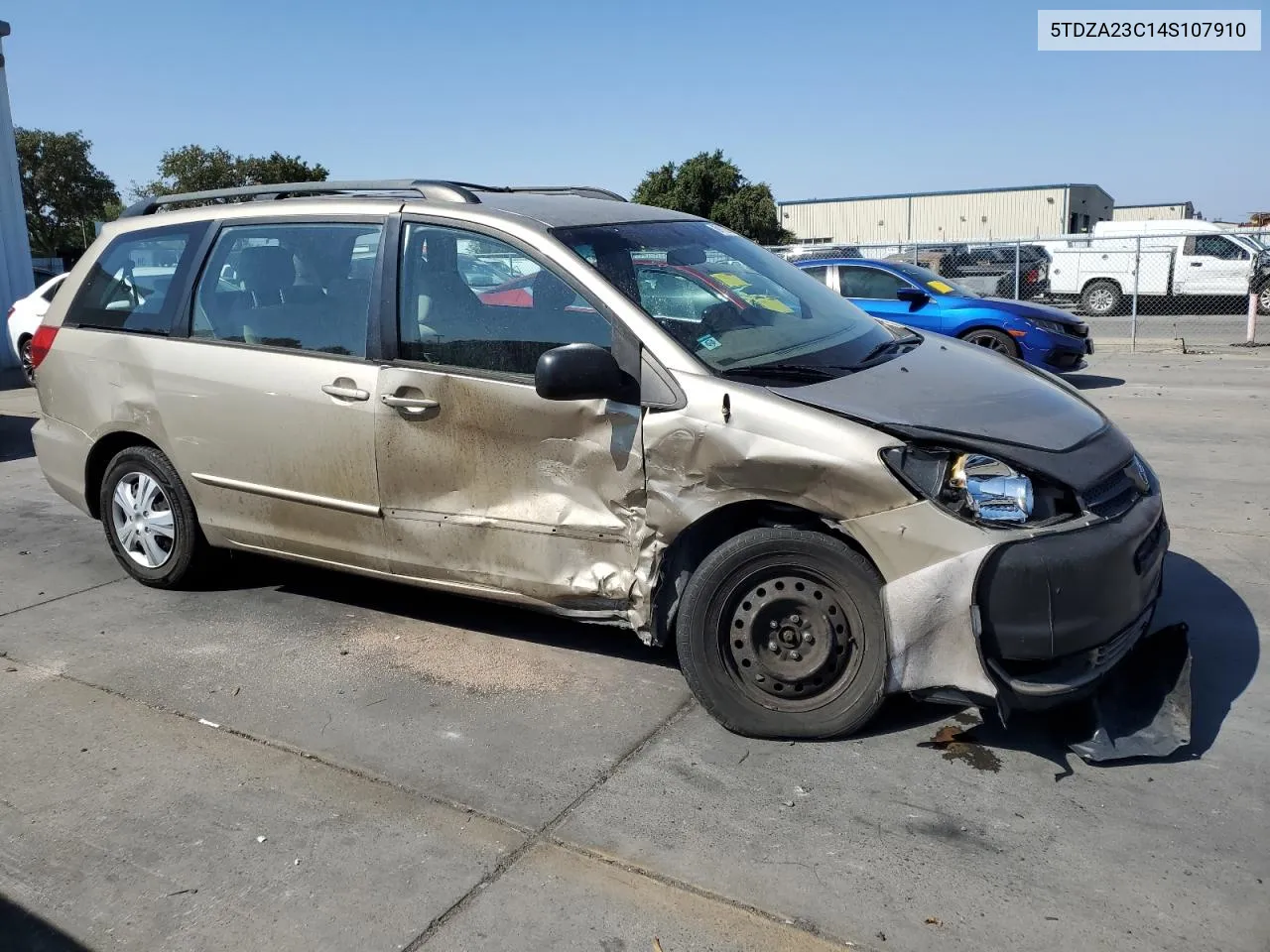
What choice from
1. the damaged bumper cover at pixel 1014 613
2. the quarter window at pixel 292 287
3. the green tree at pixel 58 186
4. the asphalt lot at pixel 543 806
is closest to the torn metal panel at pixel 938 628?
the damaged bumper cover at pixel 1014 613

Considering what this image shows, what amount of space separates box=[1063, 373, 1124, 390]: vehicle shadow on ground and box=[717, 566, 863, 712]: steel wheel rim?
960 centimetres

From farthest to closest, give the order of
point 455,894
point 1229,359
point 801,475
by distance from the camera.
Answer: point 1229,359 < point 801,475 < point 455,894

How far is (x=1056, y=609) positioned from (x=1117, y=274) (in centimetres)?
2202

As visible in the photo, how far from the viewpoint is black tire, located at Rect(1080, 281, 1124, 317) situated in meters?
23.0

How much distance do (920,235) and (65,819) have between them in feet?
188

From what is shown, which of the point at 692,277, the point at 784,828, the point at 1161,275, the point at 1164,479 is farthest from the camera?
the point at 1161,275

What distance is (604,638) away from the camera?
15.7 feet

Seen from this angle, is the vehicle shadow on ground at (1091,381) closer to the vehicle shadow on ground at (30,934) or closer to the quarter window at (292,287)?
the quarter window at (292,287)

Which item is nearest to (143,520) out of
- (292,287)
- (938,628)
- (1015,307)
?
(292,287)

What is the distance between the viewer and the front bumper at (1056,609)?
329 centimetres

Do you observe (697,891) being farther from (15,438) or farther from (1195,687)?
(15,438)

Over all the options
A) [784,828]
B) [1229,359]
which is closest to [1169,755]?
[784,828]

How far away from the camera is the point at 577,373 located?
3725mm

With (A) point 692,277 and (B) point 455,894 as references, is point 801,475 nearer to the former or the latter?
(A) point 692,277
